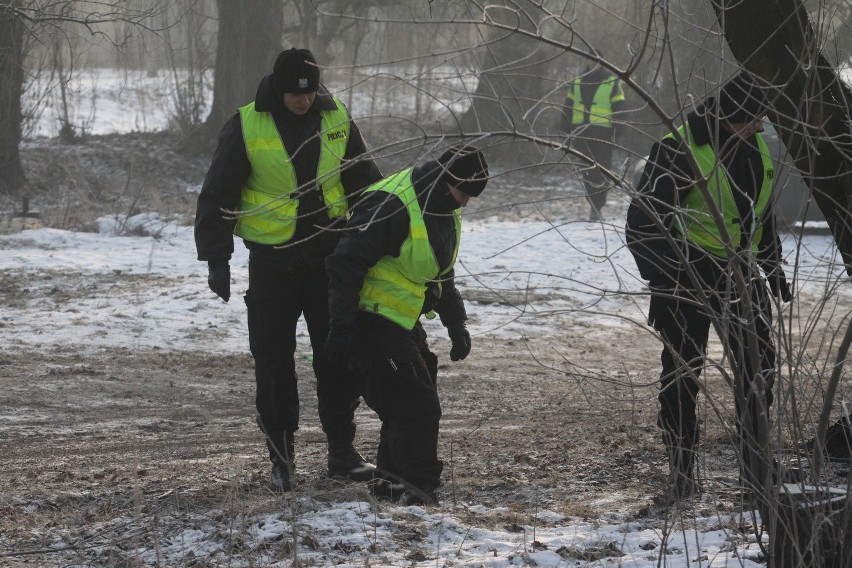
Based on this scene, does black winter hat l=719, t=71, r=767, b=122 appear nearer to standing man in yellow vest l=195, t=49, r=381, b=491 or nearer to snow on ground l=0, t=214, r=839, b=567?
snow on ground l=0, t=214, r=839, b=567

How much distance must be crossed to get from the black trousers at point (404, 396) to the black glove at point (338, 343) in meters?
0.18

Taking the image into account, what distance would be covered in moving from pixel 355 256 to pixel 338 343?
15.8 inches

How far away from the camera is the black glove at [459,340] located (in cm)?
558

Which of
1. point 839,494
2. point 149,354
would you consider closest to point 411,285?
point 839,494

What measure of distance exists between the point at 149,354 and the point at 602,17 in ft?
38.7

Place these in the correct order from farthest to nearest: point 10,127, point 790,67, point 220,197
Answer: point 10,127
point 220,197
point 790,67

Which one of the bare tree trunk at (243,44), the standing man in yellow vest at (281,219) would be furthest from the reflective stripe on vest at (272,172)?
the bare tree trunk at (243,44)

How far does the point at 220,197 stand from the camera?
525cm

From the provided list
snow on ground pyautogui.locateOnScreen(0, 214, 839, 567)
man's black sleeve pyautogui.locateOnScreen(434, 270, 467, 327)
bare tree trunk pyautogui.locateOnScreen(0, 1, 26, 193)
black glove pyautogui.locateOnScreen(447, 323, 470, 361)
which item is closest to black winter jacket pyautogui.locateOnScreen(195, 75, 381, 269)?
man's black sleeve pyautogui.locateOnScreen(434, 270, 467, 327)

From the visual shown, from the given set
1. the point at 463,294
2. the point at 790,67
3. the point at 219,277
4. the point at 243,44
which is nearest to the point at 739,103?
the point at 790,67

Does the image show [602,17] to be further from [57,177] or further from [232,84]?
[57,177]

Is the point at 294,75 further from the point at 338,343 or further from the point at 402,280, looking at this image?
the point at 338,343

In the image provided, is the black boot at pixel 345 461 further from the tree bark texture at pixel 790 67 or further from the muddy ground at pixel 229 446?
the tree bark texture at pixel 790 67

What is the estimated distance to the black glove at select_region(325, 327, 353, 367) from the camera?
16.4ft
